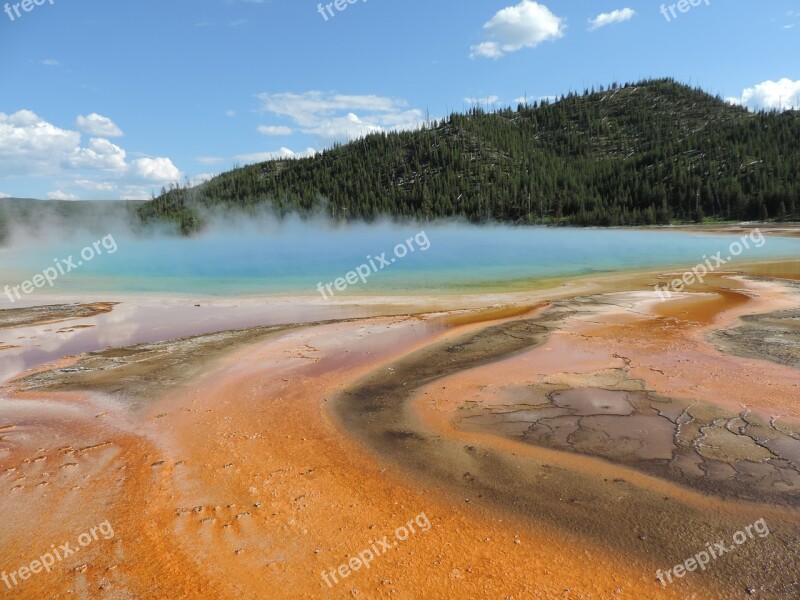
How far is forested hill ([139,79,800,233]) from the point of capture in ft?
312

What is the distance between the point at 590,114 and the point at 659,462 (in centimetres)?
19344

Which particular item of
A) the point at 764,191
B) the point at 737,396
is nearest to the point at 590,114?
the point at 764,191

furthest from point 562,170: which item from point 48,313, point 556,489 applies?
point 556,489

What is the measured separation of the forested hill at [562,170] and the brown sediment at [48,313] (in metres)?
93.2

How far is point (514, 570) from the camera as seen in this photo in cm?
430

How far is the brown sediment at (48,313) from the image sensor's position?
16.9 meters

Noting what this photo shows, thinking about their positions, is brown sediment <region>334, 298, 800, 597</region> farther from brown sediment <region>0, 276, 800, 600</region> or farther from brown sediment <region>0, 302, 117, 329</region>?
brown sediment <region>0, 302, 117, 329</region>

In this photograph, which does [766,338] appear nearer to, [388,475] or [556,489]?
[556,489]

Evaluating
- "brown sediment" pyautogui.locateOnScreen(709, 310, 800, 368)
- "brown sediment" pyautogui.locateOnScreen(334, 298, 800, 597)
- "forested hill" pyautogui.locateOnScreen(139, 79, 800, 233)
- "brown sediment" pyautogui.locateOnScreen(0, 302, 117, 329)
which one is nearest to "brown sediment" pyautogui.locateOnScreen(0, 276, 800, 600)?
"brown sediment" pyautogui.locateOnScreen(334, 298, 800, 597)

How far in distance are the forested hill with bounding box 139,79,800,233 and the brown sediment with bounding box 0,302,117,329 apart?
3668 inches

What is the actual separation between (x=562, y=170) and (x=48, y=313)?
438 ft

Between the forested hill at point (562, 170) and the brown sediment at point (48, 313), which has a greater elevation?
the forested hill at point (562, 170)

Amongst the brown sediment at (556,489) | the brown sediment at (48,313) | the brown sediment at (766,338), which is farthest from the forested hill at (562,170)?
the brown sediment at (556,489)

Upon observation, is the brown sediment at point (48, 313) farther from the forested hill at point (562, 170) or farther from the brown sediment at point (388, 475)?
the forested hill at point (562, 170)
